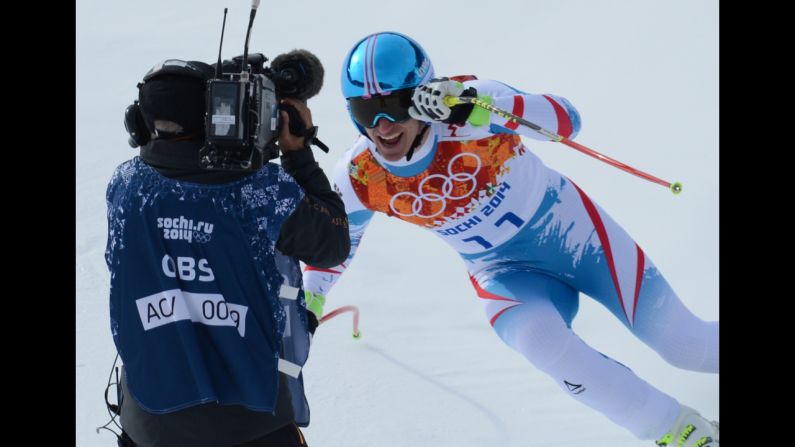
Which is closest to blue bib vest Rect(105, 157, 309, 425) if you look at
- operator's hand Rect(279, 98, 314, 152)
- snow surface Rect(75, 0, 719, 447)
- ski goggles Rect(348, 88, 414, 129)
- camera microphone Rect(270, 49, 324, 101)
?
operator's hand Rect(279, 98, 314, 152)

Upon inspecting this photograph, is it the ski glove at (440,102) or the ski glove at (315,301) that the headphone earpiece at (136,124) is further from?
the ski glove at (315,301)

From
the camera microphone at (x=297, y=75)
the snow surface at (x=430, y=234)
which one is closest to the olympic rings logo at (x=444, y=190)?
the snow surface at (x=430, y=234)

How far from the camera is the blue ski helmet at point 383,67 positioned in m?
3.14

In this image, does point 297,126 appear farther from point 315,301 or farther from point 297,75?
point 315,301

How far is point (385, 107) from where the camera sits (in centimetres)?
317

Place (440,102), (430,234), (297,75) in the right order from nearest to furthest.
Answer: (297,75)
(440,102)
(430,234)

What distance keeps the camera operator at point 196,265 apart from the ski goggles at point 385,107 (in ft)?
3.67

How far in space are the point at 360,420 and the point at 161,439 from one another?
1.78m

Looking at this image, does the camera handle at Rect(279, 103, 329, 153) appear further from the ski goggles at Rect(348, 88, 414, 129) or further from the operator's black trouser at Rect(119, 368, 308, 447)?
the ski goggles at Rect(348, 88, 414, 129)

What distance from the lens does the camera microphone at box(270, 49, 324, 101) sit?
2248 mm

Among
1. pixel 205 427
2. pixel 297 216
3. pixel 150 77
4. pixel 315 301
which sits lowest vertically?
pixel 315 301

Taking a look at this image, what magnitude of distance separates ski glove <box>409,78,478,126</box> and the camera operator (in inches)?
39.1

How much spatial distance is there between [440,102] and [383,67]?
29 cm

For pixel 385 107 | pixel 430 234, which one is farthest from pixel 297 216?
pixel 430 234
